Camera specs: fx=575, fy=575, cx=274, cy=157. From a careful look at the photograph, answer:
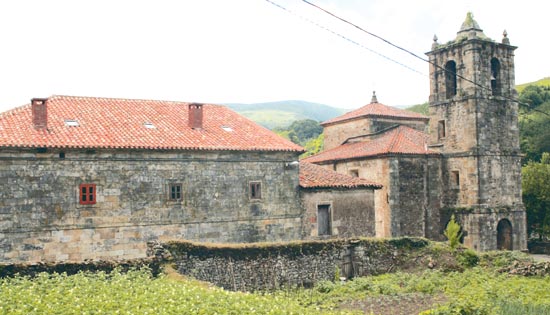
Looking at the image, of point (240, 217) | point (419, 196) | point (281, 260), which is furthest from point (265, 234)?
point (419, 196)

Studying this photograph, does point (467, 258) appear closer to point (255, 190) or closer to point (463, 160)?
point (255, 190)

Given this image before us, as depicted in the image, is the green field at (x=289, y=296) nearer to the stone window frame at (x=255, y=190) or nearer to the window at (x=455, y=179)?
the stone window frame at (x=255, y=190)

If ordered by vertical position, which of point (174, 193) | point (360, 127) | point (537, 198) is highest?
point (360, 127)

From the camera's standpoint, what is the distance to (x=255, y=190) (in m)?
25.4

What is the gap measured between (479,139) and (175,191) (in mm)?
17269

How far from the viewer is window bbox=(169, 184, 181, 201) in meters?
23.5

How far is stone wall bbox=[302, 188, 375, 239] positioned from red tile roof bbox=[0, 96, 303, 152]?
2495mm

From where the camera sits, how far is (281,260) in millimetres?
19562

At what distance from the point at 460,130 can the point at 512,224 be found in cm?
605

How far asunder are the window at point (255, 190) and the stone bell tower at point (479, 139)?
12.5 metres

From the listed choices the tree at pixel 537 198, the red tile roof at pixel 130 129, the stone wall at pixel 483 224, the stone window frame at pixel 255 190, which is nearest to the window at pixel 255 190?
the stone window frame at pixel 255 190

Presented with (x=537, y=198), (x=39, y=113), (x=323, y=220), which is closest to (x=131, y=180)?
(x=39, y=113)

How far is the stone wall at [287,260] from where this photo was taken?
1806cm

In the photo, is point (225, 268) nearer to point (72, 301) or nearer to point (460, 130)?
point (72, 301)
